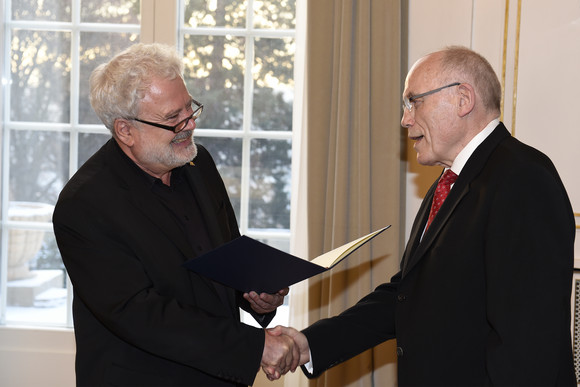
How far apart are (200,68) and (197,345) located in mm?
2192

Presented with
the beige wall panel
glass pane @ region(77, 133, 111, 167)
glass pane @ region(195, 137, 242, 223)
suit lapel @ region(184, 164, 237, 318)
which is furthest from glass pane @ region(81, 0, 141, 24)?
the beige wall panel

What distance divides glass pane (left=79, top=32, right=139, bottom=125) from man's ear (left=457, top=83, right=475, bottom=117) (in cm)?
238

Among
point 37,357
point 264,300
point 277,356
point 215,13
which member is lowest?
point 37,357

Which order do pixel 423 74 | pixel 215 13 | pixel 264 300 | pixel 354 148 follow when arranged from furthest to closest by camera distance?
pixel 215 13
pixel 354 148
pixel 264 300
pixel 423 74

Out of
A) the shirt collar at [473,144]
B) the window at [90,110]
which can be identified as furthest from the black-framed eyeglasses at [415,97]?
the window at [90,110]

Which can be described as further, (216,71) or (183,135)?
(216,71)

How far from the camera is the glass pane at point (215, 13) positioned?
3793 millimetres

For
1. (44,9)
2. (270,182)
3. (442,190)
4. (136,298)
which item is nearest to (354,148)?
(270,182)

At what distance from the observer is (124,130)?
220cm

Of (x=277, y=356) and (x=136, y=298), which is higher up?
(x=136, y=298)

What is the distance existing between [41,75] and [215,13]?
1091 mm

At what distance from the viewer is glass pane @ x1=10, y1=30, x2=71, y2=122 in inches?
151

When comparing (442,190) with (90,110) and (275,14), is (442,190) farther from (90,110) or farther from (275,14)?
(90,110)

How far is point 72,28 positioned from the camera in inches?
151
